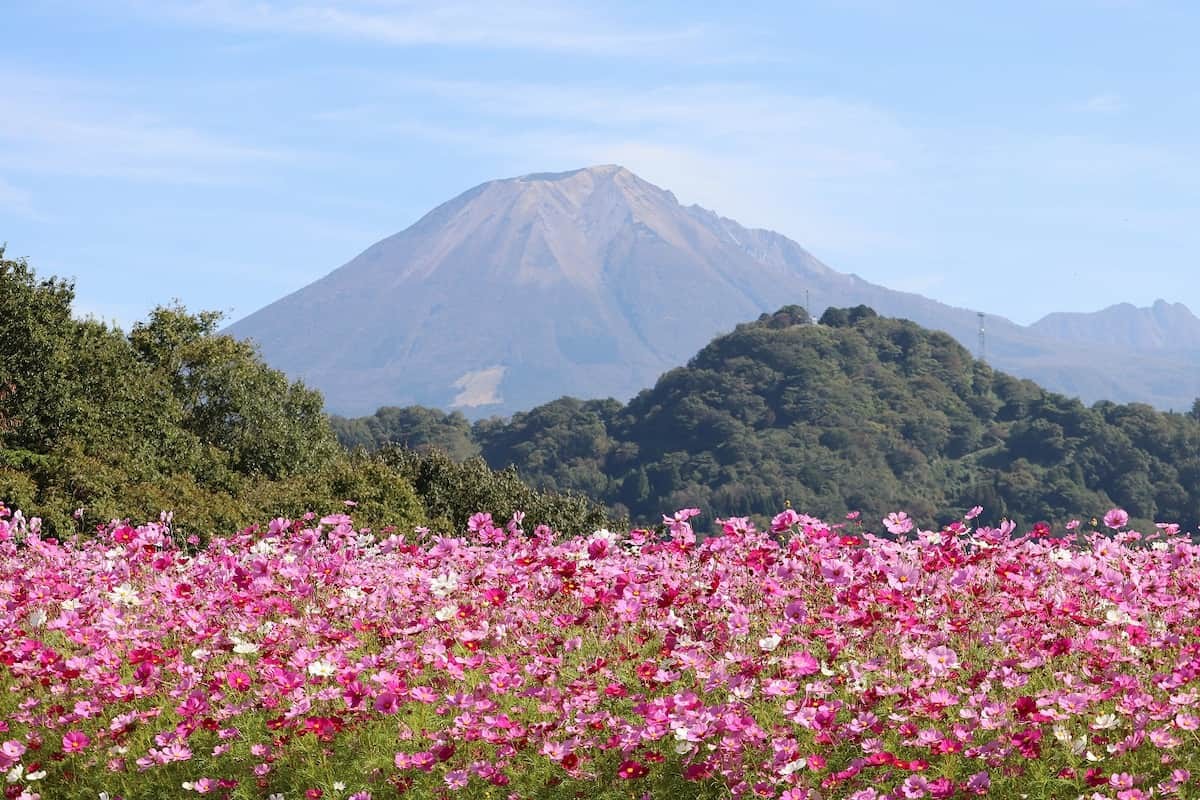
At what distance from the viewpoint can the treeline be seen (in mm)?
33688

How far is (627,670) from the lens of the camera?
920 cm

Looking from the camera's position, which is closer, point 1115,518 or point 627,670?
point 627,670

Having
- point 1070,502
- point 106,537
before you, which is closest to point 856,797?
point 106,537

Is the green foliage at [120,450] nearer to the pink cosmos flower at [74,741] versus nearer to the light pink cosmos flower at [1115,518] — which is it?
the pink cosmos flower at [74,741]

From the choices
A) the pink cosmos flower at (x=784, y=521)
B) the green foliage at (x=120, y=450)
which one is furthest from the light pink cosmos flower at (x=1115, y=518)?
the green foliage at (x=120, y=450)

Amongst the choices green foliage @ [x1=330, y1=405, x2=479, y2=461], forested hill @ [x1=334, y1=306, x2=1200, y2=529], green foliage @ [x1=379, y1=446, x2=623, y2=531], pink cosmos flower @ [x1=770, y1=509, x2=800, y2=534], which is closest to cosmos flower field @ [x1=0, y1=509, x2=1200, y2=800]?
pink cosmos flower @ [x1=770, y1=509, x2=800, y2=534]

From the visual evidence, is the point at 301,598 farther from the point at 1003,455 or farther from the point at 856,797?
the point at 1003,455

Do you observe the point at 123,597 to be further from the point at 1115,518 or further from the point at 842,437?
the point at 842,437

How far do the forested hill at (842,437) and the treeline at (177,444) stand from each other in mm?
74728

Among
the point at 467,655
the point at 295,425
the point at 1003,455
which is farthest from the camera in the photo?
the point at 1003,455

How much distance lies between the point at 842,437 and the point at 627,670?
145 meters

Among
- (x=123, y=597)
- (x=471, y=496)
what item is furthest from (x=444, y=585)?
(x=471, y=496)

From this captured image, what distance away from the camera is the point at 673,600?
9.50 metres

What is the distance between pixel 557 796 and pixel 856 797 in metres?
1.85
